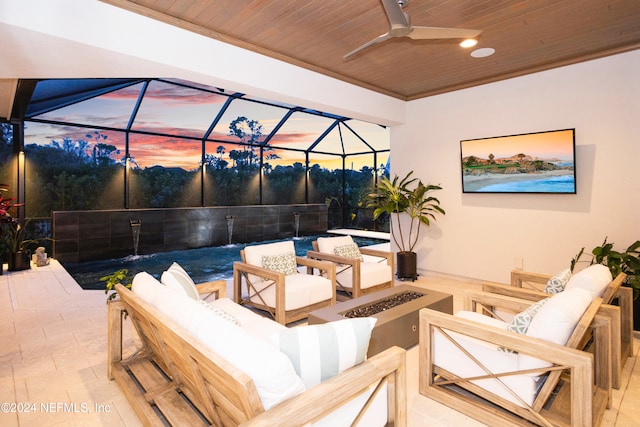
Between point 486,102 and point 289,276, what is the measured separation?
12.8ft

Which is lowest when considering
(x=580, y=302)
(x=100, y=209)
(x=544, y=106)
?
(x=580, y=302)

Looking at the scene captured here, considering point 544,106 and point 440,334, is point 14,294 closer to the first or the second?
point 440,334

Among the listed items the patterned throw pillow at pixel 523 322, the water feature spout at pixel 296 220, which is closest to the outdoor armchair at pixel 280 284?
the patterned throw pillow at pixel 523 322

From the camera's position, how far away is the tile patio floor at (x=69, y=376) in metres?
2.18

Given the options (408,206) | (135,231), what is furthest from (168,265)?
(408,206)

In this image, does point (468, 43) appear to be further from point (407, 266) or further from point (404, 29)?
point (407, 266)

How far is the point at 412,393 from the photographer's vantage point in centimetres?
248

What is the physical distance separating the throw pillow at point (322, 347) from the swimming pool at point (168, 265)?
4702mm

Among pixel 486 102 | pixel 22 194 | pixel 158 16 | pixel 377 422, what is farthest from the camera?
pixel 22 194

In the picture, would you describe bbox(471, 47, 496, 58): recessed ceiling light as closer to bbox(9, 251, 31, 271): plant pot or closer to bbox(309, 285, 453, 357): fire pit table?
bbox(309, 285, 453, 357): fire pit table

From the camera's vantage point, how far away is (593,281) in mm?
2436

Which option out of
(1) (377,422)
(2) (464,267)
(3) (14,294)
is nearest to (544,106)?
(2) (464,267)

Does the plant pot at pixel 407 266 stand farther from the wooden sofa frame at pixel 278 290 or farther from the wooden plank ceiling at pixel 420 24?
the wooden plank ceiling at pixel 420 24

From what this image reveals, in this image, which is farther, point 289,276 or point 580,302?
point 289,276
